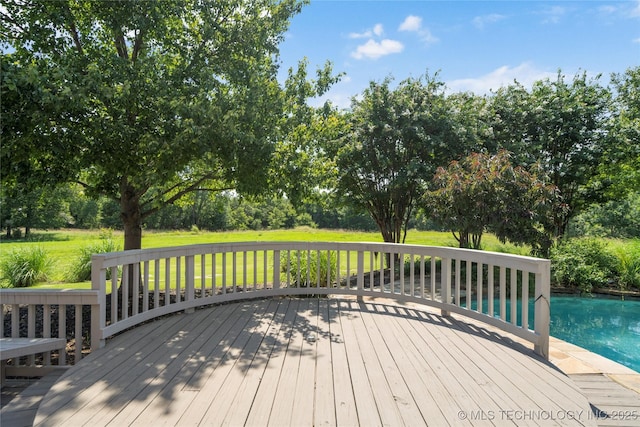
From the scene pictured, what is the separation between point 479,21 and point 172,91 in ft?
19.0

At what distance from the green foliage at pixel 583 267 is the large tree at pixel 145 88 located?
707 cm

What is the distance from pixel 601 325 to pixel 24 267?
1089 cm

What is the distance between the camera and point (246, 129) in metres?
4.27

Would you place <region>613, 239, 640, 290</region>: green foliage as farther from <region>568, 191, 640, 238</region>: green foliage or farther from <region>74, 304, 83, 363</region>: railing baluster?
<region>568, 191, 640, 238</region>: green foliage

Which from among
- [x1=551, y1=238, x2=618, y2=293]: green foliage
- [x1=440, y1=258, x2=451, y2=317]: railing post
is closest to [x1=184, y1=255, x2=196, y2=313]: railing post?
[x1=440, y1=258, x2=451, y2=317]: railing post

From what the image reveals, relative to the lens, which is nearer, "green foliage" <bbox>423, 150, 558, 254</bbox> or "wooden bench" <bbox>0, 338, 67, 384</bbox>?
"wooden bench" <bbox>0, 338, 67, 384</bbox>

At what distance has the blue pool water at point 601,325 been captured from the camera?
471cm

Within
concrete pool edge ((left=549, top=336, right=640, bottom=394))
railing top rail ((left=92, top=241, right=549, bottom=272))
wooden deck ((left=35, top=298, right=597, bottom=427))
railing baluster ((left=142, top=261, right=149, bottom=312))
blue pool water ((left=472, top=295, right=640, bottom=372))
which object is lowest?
blue pool water ((left=472, top=295, right=640, bottom=372))

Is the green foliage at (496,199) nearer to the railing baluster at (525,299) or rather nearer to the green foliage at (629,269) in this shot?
the green foliage at (629,269)

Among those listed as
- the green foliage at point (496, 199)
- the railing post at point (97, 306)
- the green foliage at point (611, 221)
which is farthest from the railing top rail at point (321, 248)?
the green foliage at point (611, 221)

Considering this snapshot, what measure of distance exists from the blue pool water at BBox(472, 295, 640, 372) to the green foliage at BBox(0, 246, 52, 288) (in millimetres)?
8943

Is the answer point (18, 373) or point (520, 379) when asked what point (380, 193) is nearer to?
point (520, 379)

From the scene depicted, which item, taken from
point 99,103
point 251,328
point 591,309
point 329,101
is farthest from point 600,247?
point 99,103

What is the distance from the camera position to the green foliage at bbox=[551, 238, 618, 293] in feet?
24.5
